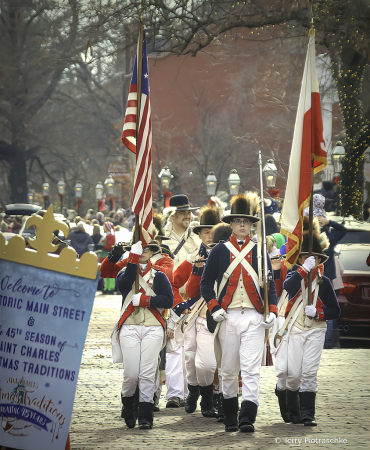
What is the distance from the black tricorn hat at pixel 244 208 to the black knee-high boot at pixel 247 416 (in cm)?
171

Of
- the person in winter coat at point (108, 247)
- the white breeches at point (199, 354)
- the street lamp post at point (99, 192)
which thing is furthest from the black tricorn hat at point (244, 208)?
the street lamp post at point (99, 192)

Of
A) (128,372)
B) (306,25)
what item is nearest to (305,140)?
(128,372)

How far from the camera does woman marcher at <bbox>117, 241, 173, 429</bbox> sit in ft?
22.9

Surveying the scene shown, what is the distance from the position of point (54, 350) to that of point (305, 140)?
154 inches

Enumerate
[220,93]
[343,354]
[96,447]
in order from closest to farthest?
[96,447] < [343,354] < [220,93]

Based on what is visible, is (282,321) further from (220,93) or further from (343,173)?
(220,93)

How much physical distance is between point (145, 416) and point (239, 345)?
3.47 ft

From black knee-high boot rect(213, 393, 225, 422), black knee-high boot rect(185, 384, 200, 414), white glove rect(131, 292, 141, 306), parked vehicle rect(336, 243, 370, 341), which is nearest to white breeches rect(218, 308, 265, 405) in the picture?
black knee-high boot rect(213, 393, 225, 422)

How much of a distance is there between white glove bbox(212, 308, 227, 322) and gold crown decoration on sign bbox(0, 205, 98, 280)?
2.03 metres

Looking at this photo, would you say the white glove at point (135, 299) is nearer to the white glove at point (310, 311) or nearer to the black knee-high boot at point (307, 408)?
the white glove at point (310, 311)

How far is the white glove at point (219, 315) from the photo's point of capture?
23.2ft

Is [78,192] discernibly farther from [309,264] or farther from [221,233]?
[309,264]

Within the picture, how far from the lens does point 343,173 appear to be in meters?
19.4

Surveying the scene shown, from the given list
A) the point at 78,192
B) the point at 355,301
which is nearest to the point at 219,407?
the point at 355,301
